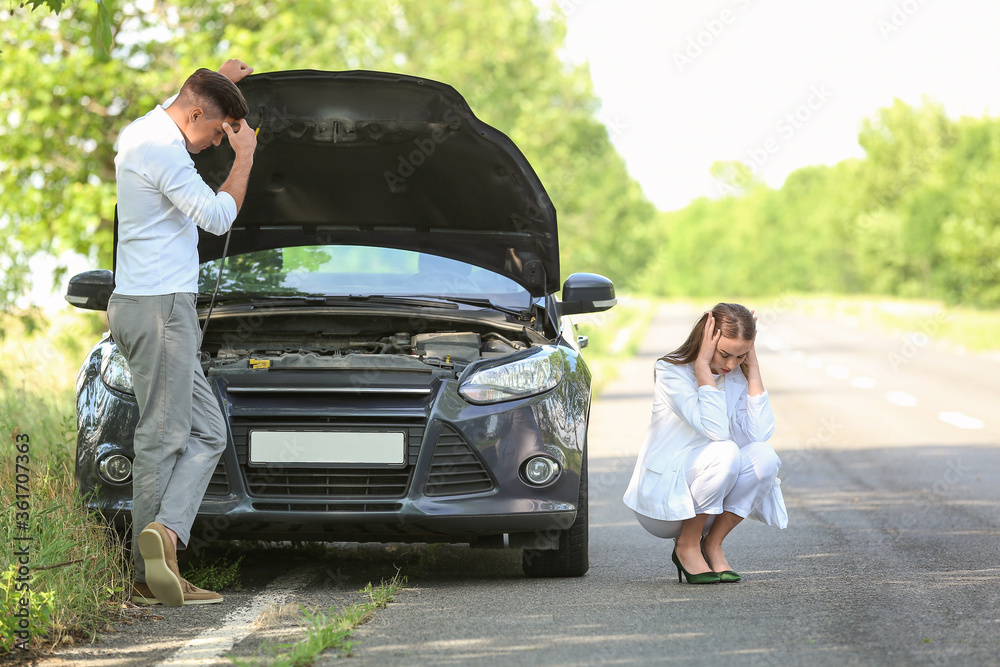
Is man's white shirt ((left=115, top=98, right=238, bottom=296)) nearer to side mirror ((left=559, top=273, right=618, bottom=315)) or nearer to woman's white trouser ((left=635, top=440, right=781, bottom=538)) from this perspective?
side mirror ((left=559, top=273, right=618, bottom=315))

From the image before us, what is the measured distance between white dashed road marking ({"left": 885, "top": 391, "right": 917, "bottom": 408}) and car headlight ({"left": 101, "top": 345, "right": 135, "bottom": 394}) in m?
11.8

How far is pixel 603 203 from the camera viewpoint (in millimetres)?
31625

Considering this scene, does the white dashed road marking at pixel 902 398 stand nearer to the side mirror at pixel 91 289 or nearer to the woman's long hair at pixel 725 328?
the woman's long hair at pixel 725 328

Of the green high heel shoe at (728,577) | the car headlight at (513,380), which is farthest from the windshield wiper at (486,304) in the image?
the green high heel shoe at (728,577)

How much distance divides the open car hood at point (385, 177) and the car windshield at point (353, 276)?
6cm

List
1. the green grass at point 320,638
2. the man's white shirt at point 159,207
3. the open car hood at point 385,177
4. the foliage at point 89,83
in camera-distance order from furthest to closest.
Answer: the foliage at point 89,83 < the open car hood at point 385,177 < the man's white shirt at point 159,207 < the green grass at point 320,638

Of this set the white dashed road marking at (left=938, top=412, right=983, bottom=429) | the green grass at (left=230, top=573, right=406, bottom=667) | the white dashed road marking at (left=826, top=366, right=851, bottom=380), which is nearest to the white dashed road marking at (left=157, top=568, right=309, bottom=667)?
the green grass at (left=230, top=573, right=406, bottom=667)

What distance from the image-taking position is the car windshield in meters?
5.83

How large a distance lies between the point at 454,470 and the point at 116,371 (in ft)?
4.86

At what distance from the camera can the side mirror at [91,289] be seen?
541 centimetres

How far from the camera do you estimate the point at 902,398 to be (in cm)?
1561

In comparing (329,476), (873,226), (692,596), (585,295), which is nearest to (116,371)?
(329,476)

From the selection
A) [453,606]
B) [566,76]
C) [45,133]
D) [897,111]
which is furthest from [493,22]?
[897,111]

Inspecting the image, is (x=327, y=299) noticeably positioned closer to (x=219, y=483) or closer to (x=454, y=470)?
(x=219, y=483)
